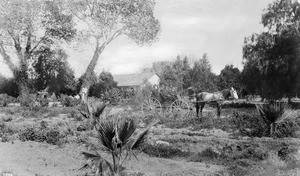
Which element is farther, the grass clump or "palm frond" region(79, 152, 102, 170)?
the grass clump

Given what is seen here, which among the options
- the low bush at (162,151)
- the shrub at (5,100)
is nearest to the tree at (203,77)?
the shrub at (5,100)

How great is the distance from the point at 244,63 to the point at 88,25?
18.8 metres

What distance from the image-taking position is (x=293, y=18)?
24.2m

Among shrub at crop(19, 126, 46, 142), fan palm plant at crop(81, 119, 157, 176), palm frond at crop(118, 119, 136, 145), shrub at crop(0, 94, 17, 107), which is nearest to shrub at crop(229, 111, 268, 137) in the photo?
shrub at crop(19, 126, 46, 142)

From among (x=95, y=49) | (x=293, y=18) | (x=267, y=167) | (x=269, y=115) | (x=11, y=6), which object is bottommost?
(x=267, y=167)

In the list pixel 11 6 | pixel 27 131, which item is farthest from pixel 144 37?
pixel 27 131

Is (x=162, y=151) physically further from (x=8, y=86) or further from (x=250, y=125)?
(x=8, y=86)

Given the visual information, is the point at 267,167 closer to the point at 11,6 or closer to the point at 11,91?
the point at 11,6

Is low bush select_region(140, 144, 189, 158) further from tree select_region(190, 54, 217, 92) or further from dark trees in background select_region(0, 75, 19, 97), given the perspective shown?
dark trees in background select_region(0, 75, 19, 97)

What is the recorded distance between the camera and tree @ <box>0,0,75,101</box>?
13.2 metres

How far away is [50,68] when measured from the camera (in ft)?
65.9

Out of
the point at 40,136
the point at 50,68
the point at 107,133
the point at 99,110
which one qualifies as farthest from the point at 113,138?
the point at 50,68

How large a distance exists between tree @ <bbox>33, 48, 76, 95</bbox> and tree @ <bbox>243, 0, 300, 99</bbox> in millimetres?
Answer: 13757

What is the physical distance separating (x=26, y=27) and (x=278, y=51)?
17.4m
